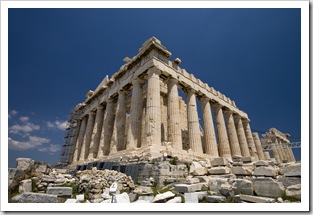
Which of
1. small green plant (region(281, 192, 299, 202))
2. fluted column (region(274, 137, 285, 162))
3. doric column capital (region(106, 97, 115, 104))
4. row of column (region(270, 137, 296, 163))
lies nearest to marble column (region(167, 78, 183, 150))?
doric column capital (region(106, 97, 115, 104))

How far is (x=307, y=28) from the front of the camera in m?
5.57

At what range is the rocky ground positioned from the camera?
4.97 meters

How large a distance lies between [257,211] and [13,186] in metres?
7.18

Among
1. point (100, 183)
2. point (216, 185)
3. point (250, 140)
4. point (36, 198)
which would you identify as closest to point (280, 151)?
point (250, 140)

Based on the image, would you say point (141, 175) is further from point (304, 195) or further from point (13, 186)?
point (304, 195)

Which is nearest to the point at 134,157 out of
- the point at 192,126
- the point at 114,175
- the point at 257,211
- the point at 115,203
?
the point at 114,175

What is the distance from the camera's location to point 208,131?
1891 cm

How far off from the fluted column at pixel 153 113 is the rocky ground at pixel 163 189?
174 inches

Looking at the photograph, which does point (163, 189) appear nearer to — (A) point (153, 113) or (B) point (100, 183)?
(B) point (100, 183)

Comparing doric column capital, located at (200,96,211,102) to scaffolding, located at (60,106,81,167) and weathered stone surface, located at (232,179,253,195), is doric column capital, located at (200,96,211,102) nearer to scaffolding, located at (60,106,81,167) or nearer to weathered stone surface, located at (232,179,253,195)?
weathered stone surface, located at (232,179,253,195)

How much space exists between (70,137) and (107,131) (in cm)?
1431

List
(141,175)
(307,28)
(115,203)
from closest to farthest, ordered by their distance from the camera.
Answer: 1. (115,203)
2. (307,28)
3. (141,175)

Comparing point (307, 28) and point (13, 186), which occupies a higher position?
point (307, 28)

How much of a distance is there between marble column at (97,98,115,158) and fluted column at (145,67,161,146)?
7.48m
